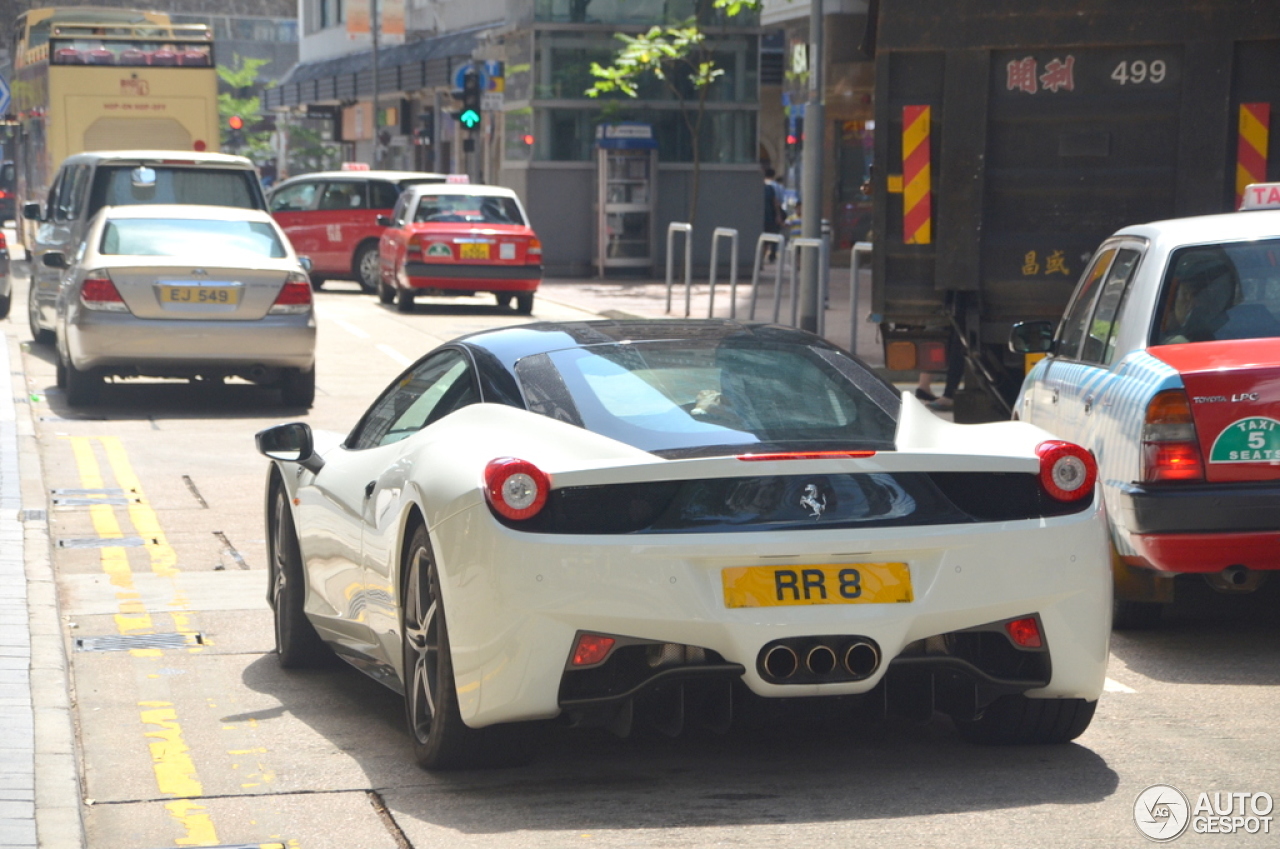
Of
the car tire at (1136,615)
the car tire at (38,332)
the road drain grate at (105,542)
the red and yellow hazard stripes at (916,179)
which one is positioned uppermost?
the red and yellow hazard stripes at (916,179)

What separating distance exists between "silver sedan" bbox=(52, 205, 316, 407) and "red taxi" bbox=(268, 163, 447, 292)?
13.9 m

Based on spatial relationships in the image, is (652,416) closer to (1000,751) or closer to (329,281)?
(1000,751)

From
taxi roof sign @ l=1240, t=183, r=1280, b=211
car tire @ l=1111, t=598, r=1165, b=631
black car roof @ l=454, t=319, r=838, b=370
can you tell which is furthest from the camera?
taxi roof sign @ l=1240, t=183, r=1280, b=211

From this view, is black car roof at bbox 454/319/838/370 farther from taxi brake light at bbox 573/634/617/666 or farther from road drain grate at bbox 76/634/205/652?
road drain grate at bbox 76/634/205/652

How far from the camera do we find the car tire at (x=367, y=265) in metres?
29.5

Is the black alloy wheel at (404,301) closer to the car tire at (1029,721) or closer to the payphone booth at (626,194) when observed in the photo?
the payphone booth at (626,194)

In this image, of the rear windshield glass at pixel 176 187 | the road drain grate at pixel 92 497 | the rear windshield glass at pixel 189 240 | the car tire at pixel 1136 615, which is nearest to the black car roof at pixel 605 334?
the car tire at pixel 1136 615

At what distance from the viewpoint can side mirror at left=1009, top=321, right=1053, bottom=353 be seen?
8188 mm

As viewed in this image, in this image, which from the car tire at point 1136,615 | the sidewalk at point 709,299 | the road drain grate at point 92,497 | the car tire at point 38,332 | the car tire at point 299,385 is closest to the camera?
the car tire at point 1136,615

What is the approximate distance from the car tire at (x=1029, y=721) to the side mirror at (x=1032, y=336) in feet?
9.22

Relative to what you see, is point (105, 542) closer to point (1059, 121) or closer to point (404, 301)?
point (1059, 121)

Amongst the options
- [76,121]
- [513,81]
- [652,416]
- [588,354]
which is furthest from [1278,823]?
[513,81]

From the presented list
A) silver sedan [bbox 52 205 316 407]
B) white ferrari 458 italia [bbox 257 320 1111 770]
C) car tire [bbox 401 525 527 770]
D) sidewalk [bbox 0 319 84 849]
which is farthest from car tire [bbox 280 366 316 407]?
car tire [bbox 401 525 527 770]

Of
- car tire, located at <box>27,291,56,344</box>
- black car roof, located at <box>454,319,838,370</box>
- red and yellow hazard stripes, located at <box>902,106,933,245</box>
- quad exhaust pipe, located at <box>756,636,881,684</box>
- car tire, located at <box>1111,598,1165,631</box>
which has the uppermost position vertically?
red and yellow hazard stripes, located at <box>902,106,933,245</box>
